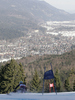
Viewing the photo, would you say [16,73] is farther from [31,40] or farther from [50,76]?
[31,40]

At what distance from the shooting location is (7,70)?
1048cm

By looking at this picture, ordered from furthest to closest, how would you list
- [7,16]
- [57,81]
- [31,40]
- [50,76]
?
[7,16] → [31,40] → [57,81] → [50,76]

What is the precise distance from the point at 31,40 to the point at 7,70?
75391mm

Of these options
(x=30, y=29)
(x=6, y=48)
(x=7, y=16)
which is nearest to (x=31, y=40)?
(x=6, y=48)

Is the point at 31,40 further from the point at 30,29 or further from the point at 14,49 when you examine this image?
the point at 30,29

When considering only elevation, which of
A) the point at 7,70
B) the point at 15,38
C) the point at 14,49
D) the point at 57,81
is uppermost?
the point at 15,38

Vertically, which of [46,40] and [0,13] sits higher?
[0,13]

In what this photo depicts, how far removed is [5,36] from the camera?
8675 cm

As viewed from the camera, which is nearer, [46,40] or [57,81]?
[57,81]

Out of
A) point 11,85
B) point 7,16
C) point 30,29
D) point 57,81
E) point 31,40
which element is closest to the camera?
point 11,85

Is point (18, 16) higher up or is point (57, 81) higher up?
point (18, 16)

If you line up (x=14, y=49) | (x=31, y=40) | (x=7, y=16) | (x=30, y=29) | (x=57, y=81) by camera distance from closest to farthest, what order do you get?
(x=57, y=81), (x=14, y=49), (x=31, y=40), (x=30, y=29), (x=7, y=16)

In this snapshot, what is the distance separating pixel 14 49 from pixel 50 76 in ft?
210

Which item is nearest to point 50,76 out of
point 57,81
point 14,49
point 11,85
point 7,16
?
point 11,85
